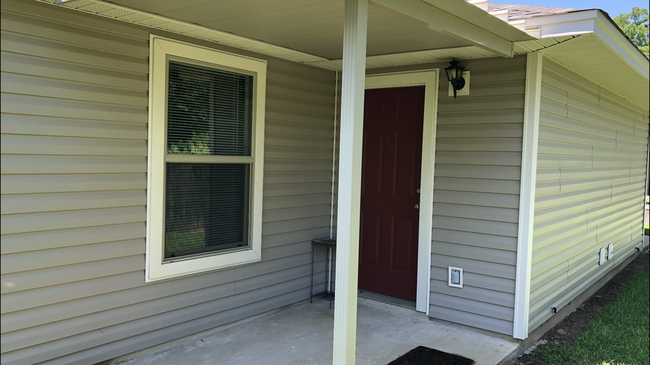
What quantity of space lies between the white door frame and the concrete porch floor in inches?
10.4

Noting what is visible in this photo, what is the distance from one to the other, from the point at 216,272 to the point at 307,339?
84 centimetres

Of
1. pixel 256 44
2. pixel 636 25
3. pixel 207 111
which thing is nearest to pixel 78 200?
pixel 207 111

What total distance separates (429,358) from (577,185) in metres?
2.54

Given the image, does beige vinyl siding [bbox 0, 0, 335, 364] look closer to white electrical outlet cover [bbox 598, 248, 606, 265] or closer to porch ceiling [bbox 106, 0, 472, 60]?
porch ceiling [bbox 106, 0, 472, 60]

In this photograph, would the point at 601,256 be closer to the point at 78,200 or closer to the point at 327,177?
the point at 327,177

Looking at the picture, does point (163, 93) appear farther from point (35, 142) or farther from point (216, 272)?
point (216, 272)

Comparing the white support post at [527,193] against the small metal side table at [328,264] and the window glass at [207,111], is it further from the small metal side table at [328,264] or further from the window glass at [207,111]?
the window glass at [207,111]

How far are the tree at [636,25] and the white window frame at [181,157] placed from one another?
21923mm

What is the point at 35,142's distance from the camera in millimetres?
2645

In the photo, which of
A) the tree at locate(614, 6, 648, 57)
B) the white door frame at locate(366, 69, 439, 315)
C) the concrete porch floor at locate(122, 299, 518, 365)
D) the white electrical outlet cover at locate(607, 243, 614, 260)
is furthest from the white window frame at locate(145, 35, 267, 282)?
the tree at locate(614, 6, 648, 57)

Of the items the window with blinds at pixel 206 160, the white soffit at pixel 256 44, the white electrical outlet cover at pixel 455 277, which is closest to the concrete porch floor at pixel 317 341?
the white electrical outlet cover at pixel 455 277

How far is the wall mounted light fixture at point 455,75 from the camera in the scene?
3900mm

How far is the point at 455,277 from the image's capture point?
404 centimetres

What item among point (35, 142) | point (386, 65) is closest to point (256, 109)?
point (386, 65)
